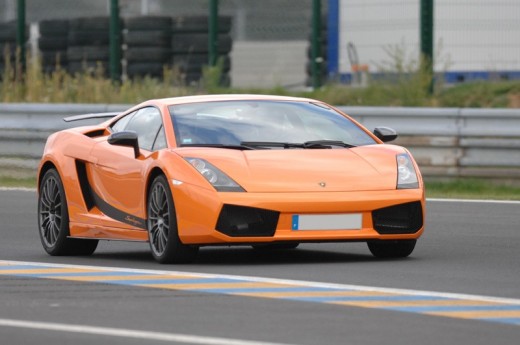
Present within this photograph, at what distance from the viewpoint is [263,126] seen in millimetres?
11352

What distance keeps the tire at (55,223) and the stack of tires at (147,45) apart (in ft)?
42.5

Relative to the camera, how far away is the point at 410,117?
18.7m

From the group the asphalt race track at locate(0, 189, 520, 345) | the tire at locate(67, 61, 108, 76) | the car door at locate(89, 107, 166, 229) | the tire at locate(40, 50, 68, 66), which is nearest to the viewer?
the asphalt race track at locate(0, 189, 520, 345)

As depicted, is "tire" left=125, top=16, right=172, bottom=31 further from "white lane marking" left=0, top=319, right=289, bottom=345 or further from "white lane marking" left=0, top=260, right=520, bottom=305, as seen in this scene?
"white lane marking" left=0, top=319, right=289, bottom=345

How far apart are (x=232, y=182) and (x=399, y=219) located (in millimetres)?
1119

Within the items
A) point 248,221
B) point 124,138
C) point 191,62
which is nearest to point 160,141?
point 124,138

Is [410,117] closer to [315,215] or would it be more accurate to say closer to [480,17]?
[480,17]

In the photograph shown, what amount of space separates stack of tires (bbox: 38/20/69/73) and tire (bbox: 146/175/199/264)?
15485 mm

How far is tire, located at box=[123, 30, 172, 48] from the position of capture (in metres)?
25.4

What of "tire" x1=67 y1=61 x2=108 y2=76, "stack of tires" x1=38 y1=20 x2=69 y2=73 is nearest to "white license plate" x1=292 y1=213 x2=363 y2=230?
"tire" x1=67 y1=61 x2=108 y2=76

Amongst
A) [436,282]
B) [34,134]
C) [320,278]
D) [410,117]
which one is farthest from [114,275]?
[34,134]

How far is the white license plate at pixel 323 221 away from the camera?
34.2ft

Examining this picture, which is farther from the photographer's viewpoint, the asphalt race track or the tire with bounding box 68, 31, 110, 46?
the tire with bounding box 68, 31, 110, 46

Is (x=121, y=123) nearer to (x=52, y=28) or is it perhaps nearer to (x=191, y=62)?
(x=191, y=62)
